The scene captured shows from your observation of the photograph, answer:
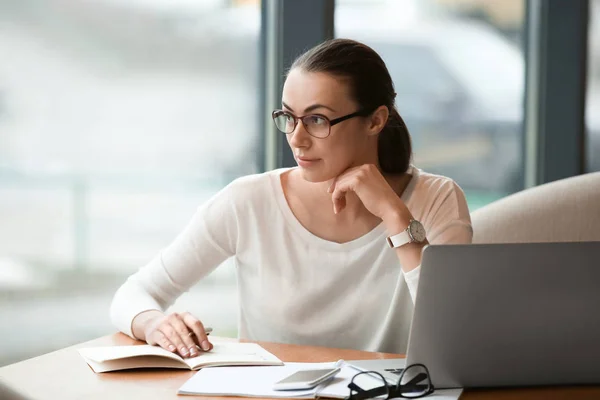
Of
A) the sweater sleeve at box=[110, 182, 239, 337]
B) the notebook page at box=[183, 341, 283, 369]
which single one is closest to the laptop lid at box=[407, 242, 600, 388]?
the notebook page at box=[183, 341, 283, 369]

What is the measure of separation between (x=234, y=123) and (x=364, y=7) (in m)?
0.69

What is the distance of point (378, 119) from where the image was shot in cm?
194

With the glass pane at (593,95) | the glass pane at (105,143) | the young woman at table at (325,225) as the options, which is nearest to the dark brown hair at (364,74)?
the young woman at table at (325,225)

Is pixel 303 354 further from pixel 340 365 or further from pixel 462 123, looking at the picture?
pixel 462 123

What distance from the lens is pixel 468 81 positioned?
3305mm

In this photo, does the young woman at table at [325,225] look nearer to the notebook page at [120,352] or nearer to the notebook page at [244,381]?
the notebook page at [120,352]

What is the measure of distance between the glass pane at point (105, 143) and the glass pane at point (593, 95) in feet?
4.71

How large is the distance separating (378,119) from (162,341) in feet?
2.63

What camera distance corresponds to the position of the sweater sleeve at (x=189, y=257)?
73.3 inches

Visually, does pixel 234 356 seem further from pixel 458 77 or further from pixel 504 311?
pixel 458 77

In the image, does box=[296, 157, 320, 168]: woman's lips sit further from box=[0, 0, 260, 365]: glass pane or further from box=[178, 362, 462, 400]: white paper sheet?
box=[0, 0, 260, 365]: glass pane

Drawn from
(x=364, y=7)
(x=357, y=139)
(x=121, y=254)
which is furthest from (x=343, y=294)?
(x=364, y=7)

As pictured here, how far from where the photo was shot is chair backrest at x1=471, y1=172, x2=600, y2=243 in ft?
7.62

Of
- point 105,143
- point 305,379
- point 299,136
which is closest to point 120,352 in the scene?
point 305,379
